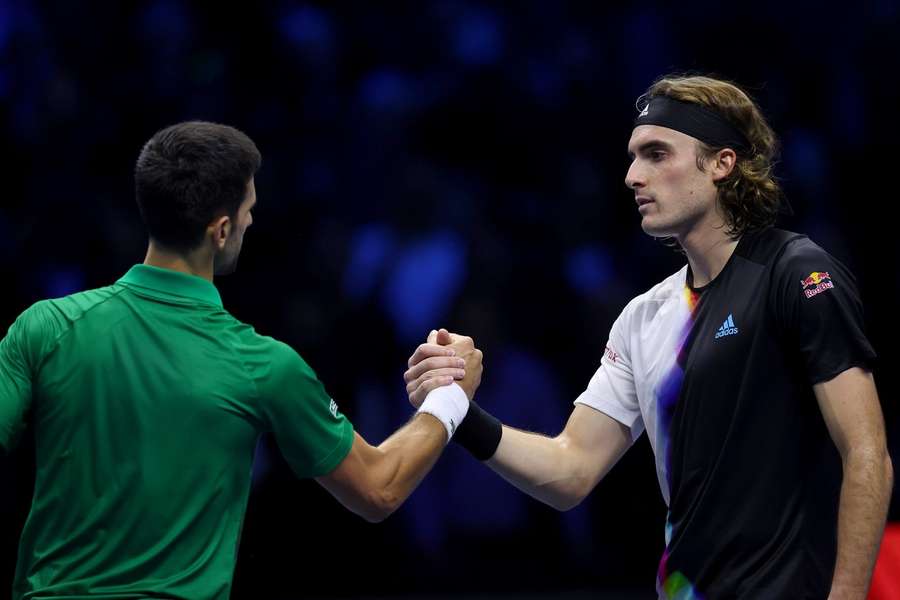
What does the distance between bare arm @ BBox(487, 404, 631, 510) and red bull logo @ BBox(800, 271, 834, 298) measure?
812mm

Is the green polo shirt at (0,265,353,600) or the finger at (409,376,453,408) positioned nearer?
the green polo shirt at (0,265,353,600)

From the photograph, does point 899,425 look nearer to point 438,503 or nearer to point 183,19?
point 438,503

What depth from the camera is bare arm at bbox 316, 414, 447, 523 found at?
2.48 m

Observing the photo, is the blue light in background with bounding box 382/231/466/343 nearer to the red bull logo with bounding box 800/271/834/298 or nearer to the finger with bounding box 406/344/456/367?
the finger with bounding box 406/344/456/367

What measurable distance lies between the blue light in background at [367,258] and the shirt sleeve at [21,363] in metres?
3.33

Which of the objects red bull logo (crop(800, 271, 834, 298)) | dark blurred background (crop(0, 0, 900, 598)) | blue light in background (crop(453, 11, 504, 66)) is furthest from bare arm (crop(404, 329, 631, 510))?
blue light in background (crop(453, 11, 504, 66))

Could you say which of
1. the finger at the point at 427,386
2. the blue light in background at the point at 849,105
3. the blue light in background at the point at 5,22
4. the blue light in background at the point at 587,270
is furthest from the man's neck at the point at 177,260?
the blue light in background at the point at 849,105

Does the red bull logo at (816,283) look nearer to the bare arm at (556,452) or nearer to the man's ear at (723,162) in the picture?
the man's ear at (723,162)

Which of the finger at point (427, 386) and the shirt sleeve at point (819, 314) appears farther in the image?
the finger at point (427, 386)

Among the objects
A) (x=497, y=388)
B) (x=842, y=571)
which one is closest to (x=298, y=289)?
(x=497, y=388)

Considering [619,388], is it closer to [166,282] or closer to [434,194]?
[166,282]

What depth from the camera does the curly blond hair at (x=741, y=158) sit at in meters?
3.09

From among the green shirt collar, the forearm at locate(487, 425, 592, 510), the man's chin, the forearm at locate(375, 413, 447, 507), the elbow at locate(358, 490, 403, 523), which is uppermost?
the green shirt collar

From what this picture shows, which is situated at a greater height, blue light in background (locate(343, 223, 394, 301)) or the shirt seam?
the shirt seam
